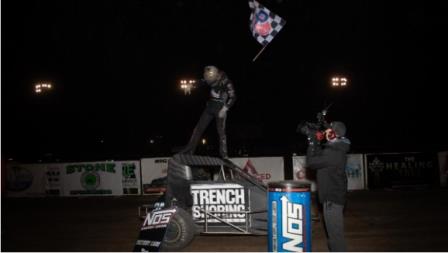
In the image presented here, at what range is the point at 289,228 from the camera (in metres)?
5.53

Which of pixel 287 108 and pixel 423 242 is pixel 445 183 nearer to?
pixel 423 242

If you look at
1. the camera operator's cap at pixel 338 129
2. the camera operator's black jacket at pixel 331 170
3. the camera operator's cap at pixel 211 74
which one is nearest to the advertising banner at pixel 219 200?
the camera operator's black jacket at pixel 331 170

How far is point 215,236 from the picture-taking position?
8508 millimetres

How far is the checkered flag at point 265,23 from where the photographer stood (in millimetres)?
10094

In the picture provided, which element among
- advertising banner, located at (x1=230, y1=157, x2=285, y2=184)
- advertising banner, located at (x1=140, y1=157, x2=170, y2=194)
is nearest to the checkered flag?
advertising banner, located at (x1=230, y1=157, x2=285, y2=184)

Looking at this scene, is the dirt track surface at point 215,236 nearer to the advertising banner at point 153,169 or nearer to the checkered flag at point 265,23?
the advertising banner at point 153,169

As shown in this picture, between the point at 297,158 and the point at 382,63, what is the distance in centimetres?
2872

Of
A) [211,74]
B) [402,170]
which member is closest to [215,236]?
[211,74]

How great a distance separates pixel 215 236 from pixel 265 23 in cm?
485

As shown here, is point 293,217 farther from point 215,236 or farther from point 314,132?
point 215,236

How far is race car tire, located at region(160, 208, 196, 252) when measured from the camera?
6707mm

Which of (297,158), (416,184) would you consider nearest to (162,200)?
(297,158)

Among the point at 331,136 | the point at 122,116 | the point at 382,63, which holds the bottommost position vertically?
the point at 331,136

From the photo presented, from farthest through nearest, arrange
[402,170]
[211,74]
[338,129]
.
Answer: [402,170], [211,74], [338,129]
